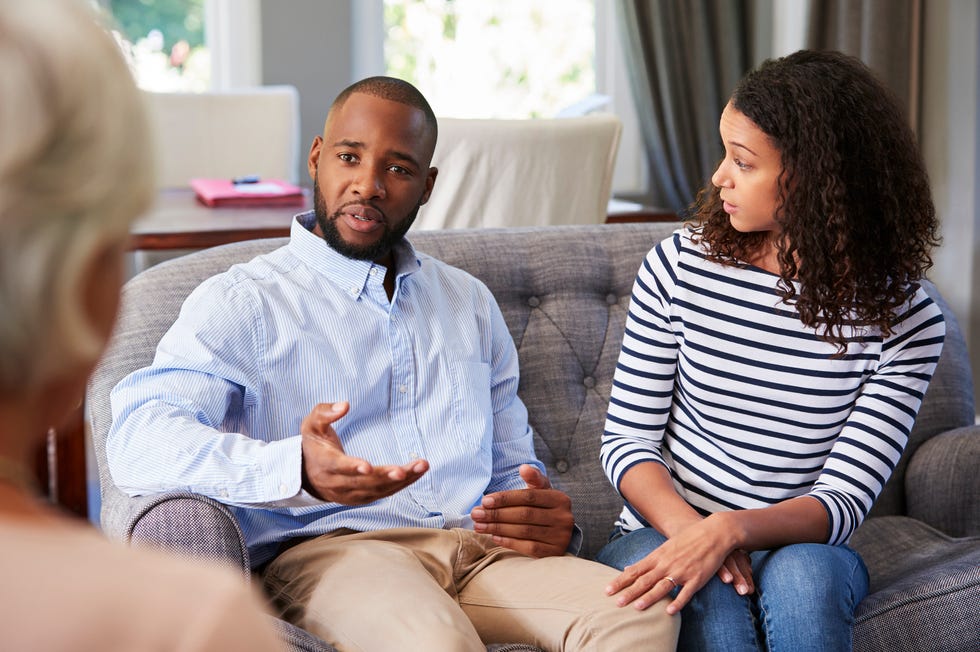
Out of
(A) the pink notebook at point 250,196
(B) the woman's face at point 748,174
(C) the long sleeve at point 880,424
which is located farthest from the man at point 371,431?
(A) the pink notebook at point 250,196

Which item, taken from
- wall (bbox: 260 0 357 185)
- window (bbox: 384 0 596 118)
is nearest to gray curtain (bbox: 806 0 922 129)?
window (bbox: 384 0 596 118)

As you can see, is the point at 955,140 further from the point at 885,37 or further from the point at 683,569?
the point at 683,569

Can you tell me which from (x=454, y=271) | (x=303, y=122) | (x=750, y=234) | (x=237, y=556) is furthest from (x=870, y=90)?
(x=303, y=122)

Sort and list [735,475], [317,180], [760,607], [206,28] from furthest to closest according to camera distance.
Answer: [206,28] → [317,180] → [735,475] → [760,607]

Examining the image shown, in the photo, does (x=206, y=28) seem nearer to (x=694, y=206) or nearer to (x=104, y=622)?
(x=694, y=206)

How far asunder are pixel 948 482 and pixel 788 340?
519 millimetres

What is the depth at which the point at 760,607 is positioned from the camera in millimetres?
1505

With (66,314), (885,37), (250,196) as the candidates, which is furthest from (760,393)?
(885,37)

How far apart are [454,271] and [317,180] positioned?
27 centimetres

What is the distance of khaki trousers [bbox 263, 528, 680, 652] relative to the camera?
1356 millimetres

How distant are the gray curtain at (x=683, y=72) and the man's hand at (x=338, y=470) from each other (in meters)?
3.27

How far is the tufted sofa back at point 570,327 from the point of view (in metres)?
1.92

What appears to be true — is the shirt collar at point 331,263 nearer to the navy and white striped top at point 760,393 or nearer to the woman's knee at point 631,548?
the navy and white striped top at point 760,393

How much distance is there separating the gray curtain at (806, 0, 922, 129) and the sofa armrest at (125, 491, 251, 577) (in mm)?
2832
